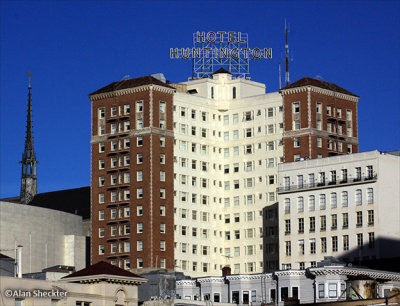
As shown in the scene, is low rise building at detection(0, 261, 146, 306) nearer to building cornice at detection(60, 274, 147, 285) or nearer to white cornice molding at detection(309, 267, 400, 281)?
building cornice at detection(60, 274, 147, 285)

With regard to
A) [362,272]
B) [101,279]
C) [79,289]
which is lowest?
[79,289]

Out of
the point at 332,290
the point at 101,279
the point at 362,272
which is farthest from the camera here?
the point at 332,290

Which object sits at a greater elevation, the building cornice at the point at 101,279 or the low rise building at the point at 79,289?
the building cornice at the point at 101,279

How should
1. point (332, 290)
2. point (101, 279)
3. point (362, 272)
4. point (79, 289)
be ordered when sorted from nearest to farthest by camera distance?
1. point (79, 289)
2. point (101, 279)
3. point (362, 272)
4. point (332, 290)

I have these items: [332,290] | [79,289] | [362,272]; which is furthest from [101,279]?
[362,272]

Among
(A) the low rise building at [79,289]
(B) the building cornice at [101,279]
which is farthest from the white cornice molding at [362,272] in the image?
(B) the building cornice at [101,279]

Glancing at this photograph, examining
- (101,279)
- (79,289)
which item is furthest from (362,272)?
(79,289)

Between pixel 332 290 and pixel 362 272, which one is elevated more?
pixel 362 272

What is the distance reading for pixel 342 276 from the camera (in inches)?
7790

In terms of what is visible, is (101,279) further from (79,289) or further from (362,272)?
(362,272)

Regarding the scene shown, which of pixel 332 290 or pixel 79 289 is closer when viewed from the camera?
pixel 79 289

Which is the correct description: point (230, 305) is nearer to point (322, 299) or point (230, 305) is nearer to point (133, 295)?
point (322, 299)

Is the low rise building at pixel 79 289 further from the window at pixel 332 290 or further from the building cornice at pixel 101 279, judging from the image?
the window at pixel 332 290

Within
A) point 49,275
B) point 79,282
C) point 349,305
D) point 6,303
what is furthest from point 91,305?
point 49,275
